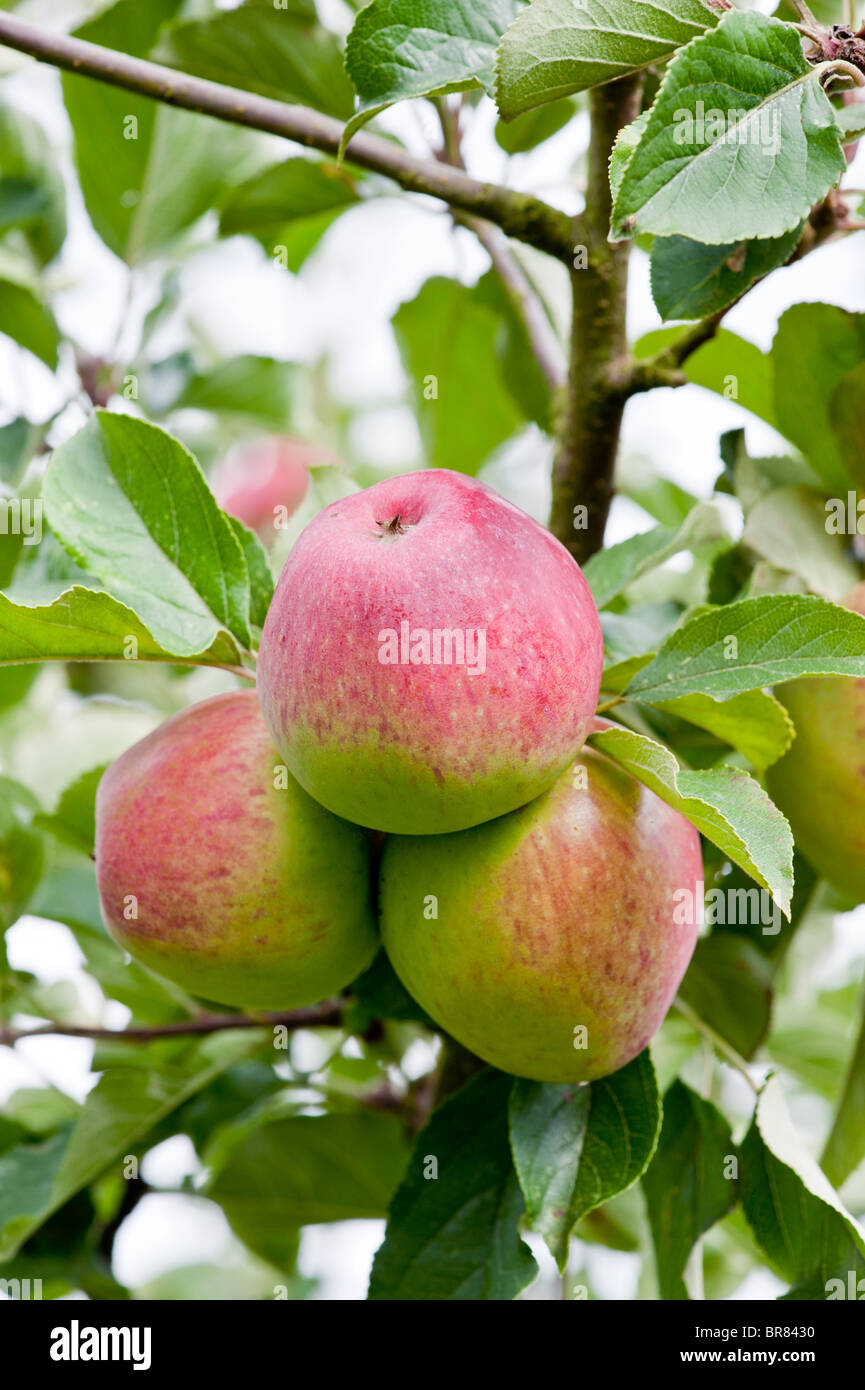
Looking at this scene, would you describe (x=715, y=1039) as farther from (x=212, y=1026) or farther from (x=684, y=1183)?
(x=212, y=1026)

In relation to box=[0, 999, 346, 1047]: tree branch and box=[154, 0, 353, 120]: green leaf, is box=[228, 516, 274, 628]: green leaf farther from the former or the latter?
box=[154, 0, 353, 120]: green leaf

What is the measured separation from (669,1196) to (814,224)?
1.96 ft

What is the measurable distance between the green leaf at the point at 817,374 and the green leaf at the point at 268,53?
1.37ft

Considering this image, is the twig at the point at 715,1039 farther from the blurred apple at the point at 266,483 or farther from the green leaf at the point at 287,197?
the blurred apple at the point at 266,483

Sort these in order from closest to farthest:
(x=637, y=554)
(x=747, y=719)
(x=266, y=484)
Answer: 1. (x=747, y=719)
2. (x=637, y=554)
3. (x=266, y=484)

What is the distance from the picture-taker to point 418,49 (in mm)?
658

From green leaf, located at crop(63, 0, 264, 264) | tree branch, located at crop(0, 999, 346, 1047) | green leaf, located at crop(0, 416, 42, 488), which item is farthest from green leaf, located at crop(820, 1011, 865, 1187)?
green leaf, located at crop(63, 0, 264, 264)

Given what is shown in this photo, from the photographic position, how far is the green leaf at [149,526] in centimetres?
75

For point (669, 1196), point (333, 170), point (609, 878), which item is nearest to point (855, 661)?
point (609, 878)

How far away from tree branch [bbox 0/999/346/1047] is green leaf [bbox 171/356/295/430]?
0.71 m

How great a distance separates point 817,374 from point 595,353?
0.20 meters

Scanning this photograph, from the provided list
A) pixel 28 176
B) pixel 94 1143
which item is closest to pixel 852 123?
pixel 94 1143

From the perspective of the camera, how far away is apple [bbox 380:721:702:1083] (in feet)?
2.05

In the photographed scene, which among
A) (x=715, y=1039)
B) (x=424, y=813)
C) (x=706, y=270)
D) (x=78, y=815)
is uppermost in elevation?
(x=706, y=270)
